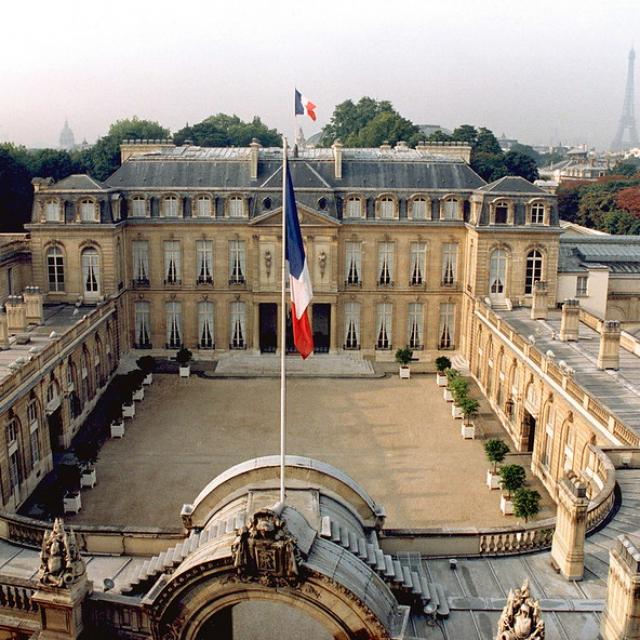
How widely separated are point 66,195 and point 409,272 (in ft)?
66.7

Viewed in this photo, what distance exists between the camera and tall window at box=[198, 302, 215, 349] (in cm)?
4978

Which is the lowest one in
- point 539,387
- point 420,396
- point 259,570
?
point 420,396

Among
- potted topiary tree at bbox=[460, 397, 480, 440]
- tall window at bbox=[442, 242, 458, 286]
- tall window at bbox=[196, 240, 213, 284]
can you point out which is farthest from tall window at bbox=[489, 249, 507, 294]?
tall window at bbox=[196, 240, 213, 284]

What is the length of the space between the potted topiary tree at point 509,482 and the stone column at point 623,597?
48.6 feet

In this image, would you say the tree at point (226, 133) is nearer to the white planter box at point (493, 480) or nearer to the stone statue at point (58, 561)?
the white planter box at point (493, 480)

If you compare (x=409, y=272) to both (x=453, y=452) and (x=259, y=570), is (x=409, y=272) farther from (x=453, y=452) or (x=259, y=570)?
(x=259, y=570)

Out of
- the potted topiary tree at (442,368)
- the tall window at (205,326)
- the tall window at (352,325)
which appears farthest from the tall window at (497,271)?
the tall window at (205,326)

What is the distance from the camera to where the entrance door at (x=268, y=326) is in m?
50.9

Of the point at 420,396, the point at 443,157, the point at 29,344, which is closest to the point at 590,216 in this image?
the point at 443,157

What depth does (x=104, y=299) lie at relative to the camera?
151ft

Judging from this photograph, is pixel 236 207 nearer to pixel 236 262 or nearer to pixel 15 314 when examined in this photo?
pixel 236 262

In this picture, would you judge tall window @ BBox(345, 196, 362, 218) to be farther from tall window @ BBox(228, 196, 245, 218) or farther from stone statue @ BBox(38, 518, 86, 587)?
stone statue @ BBox(38, 518, 86, 587)

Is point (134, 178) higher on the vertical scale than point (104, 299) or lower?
higher

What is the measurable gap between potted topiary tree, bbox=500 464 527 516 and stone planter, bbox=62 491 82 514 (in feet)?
50.5
